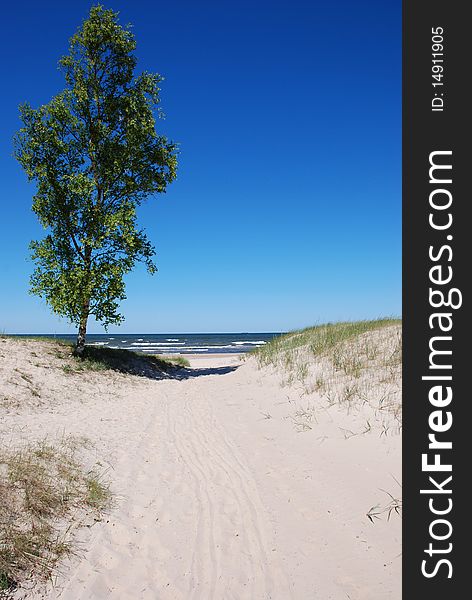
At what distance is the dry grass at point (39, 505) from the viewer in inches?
→ 145

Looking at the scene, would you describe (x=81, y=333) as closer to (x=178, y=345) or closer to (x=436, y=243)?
(x=436, y=243)

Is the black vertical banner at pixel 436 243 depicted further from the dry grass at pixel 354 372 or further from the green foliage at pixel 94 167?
the green foliage at pixel 94 167

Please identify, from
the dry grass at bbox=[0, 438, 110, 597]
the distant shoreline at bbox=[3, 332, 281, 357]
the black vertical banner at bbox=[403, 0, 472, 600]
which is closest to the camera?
the dry grass at bbox=[0, 438, 110, 597]

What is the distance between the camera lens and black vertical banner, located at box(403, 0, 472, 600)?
392cm

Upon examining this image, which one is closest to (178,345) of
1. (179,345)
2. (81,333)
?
(179,345)

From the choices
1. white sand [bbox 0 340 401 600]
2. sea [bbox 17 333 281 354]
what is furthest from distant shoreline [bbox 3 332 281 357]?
white sand [bbox 0 340 401 600]

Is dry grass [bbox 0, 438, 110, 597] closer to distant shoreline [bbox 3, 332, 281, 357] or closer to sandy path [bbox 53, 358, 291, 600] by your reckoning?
sandy path [bbox 53, 358, 291, 600]

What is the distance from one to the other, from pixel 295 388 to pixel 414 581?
7.84 m

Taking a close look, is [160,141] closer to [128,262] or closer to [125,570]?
[128,262]

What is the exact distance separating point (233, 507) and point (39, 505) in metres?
2.55

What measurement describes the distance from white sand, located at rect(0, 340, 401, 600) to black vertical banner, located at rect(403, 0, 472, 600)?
100 centimetres

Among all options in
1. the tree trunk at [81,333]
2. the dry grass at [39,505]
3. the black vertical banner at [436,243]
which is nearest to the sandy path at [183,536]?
the dry grass at [39,505]

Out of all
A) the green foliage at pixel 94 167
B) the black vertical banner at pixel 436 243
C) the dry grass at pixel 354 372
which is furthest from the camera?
the green foliage at pixel 94 167

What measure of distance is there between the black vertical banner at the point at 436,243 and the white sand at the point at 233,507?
1000 mm
